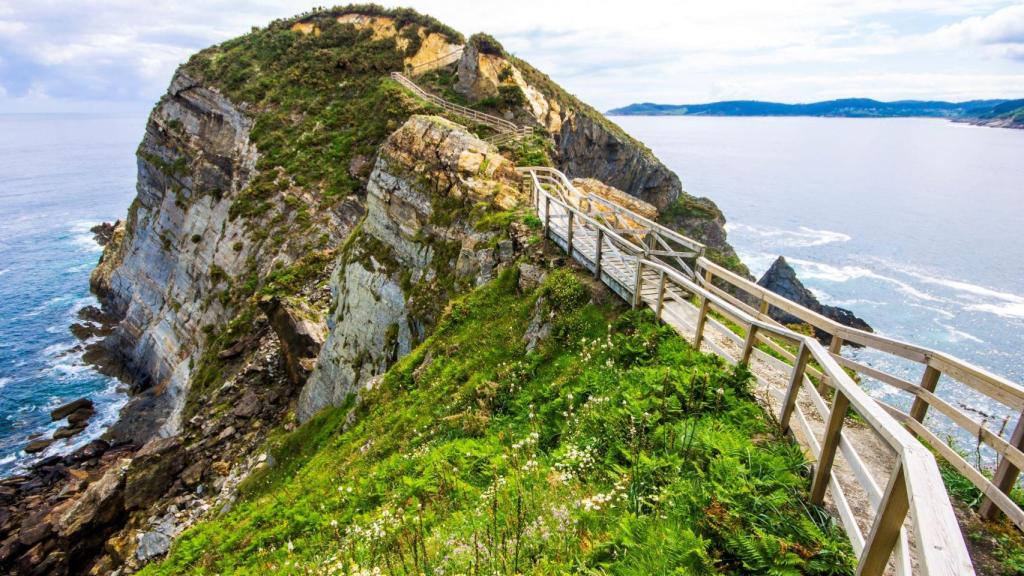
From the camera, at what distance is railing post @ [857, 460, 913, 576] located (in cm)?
295

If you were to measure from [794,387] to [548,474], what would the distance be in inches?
120

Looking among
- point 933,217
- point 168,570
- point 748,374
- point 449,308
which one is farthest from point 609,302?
point 933,217

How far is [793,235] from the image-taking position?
73.8 m

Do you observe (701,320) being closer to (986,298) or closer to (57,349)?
(57,349)

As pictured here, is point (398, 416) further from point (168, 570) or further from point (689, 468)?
point (689, 468)

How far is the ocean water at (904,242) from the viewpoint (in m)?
41.3

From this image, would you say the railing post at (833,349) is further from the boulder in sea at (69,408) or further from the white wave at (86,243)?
the white wave at (86,243)

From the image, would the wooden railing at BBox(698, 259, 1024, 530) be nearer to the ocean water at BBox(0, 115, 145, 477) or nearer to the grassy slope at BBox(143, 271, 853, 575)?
the grassy slope at BBox(143, 271, 853, 575)

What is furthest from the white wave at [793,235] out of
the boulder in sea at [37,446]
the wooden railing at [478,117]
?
the boulder in sea at [37,446]

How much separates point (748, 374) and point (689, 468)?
1.96 meters

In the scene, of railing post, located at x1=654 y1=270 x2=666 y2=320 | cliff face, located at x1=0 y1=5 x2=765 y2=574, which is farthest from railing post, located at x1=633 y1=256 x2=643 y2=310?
cliff face, located at x1=0 y1=5 x2=765 y2=574

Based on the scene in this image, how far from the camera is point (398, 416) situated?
474 inches

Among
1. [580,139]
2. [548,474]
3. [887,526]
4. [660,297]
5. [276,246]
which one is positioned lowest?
[276,246]

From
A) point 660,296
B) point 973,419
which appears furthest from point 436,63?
point 973,419
